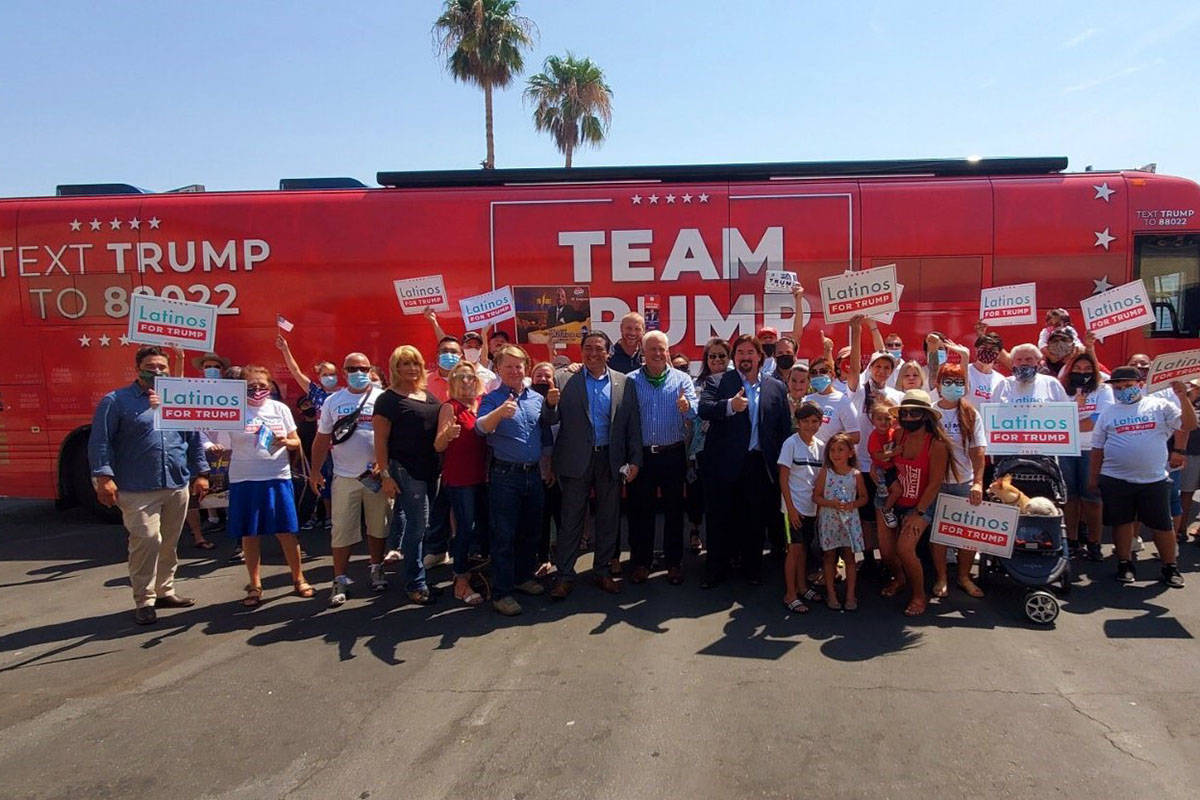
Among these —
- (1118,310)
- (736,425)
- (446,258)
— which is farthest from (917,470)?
(446,258)

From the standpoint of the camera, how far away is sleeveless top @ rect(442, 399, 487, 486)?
4.84 metres

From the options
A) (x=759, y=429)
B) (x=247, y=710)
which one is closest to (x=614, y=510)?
(x=759, y=429)

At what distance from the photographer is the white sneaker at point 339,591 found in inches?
199

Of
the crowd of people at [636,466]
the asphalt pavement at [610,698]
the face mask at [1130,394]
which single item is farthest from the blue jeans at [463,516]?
the face mask at [1130,394]

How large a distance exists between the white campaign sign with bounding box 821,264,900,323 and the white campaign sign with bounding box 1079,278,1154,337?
5.91 feet

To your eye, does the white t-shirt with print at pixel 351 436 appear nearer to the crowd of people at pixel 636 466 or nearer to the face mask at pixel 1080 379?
the crowd of people at pixel 636 466

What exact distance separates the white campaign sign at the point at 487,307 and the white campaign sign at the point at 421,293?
0.32 meters

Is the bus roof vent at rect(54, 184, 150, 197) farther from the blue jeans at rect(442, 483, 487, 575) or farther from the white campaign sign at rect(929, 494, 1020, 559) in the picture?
the white campaign sign at rect(929, 494, 1020, 559)

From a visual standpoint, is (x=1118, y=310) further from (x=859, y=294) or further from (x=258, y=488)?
(x=258, y=488)

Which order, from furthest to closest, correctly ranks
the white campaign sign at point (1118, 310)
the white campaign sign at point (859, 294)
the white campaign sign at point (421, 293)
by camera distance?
the white campaign sign at point (421, 293), the white campaign sign at point (1118, 310), the white campaign sign at point (859, 294)

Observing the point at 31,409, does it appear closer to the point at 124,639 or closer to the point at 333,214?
the point at 333,214

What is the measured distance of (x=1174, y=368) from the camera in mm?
5469

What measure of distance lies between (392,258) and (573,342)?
2.21 m

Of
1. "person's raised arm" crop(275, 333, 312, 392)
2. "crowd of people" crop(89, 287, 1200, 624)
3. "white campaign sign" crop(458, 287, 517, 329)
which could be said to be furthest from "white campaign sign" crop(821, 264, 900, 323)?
"person's raised arm" crop(275, 333, 312, 392)
